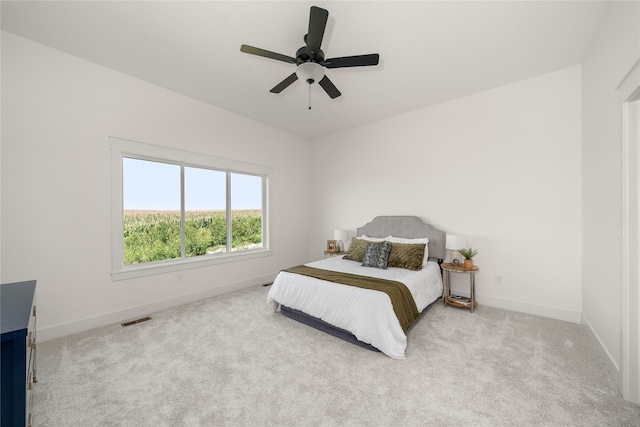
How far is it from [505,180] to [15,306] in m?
4.71

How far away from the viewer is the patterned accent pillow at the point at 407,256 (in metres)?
3.38

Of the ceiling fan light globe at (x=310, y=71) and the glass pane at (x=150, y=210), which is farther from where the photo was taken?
the glass pane at (x=150, y=210)

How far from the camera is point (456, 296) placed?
11.9ft

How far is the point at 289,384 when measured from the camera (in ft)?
6.30

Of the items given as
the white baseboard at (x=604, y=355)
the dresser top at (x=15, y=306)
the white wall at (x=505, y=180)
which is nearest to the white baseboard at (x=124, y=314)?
the dresser top at (x=15, y=306)

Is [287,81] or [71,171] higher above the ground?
[287,81]

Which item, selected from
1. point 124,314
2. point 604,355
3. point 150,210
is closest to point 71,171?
point 150,210

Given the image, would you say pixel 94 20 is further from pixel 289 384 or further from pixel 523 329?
pixel 523 329

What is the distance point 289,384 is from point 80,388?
1.54 m

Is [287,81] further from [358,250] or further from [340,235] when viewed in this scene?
[340,235]

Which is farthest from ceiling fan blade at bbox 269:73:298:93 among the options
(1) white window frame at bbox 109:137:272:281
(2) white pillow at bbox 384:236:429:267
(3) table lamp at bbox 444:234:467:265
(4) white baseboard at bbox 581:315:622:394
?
(4) white baseboard at bbox 581:315:622:394

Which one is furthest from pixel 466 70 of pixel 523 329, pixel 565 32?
pixel 523 329

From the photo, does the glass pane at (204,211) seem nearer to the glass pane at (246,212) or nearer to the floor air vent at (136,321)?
the glass pane at (246,212)

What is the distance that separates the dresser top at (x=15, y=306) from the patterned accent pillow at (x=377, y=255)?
3130 millimetres
